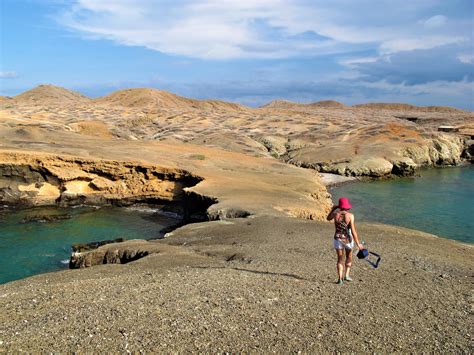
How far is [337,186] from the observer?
1743 inches

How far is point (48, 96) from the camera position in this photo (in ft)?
377

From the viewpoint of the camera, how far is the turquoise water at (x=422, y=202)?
2992 cm

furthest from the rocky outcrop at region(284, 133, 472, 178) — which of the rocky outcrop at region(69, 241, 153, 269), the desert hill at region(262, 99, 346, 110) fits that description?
the desert hill at region(262, 99, 346, 110)

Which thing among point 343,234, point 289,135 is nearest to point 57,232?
point 343,234

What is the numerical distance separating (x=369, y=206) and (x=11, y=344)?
102ft

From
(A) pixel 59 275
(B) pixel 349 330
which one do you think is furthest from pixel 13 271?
(B) pixel 349 330

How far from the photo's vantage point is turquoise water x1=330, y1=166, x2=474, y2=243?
2992 centimetres

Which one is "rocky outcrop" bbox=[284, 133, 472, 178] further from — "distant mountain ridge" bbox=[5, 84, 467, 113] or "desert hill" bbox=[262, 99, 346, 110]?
"desert hill" bbox=[262, 99, 346, 110]

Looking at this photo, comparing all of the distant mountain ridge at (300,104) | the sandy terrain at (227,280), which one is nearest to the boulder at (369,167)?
the sandy terrain at (227,280)

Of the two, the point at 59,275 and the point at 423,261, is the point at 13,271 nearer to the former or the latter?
the point at 59,275

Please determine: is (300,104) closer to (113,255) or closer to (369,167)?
(369,167)

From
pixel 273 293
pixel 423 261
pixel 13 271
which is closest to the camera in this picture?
pixel 273 293

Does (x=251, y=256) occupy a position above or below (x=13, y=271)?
above

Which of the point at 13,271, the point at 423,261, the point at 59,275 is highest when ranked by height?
the point at 423,261
